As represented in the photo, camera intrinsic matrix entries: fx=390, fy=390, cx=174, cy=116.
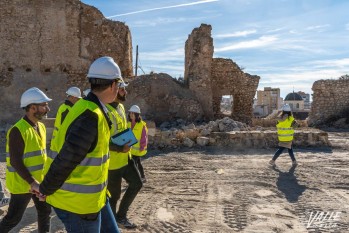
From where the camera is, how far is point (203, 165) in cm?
940

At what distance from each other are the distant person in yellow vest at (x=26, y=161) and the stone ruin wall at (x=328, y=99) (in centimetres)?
2180

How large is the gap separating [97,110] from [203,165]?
278 inches

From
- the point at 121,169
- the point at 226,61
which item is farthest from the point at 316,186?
the point at 226,61

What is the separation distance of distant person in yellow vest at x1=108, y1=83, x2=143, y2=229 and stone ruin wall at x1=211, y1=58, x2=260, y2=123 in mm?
18083

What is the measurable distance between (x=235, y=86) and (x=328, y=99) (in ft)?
18.8

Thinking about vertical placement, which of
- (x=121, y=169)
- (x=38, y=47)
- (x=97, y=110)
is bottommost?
(x=121, y=169)

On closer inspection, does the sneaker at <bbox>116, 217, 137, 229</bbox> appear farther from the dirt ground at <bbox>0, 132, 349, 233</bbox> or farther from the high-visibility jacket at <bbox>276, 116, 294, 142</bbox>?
the high-visibility jacket at <bbox>276, 116, 294, 142</bbox>

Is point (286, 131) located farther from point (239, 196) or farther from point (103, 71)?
point (103, 71)

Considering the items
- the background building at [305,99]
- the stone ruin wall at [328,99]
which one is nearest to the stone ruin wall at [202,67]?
the stone ruin wall at [328,99]

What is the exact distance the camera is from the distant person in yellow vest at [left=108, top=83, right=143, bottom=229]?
4.24m

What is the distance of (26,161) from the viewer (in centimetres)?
373

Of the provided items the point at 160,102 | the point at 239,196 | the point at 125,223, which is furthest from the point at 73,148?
the point at 160,102

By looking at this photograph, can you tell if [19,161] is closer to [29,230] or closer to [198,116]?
[29,230]

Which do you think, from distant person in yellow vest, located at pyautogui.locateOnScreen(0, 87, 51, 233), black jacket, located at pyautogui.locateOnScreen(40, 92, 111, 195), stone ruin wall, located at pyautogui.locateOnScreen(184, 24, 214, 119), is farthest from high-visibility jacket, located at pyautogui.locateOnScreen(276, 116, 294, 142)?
stone ruin wall, located at pyautogui.locateOnScreen(184, 24, 214, 119)
